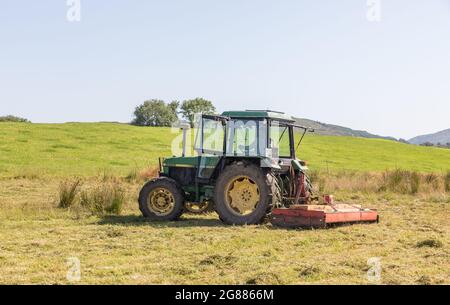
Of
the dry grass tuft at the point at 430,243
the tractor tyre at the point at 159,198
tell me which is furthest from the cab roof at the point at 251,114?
the dry grass tuft at the point at 430,243

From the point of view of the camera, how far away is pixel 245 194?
34.0ft

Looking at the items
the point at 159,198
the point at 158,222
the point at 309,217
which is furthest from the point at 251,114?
the point at 158,222

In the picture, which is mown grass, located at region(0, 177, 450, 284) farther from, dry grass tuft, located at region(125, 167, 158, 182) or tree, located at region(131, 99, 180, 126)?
tree, located at region(131, 99, 180, 126)

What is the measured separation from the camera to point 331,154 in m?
44.8

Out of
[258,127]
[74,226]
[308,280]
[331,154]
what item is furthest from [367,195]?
[331,154]

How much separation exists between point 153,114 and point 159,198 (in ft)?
183

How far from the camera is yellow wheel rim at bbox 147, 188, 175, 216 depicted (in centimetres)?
1093

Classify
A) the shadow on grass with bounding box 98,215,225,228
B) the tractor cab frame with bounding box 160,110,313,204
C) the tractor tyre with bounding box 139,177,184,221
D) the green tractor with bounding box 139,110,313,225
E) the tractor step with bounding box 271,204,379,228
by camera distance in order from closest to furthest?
1. the tractor step with bounding box 271,204,379,228
2. the shadow on grass with bounding box 98,215,225,228
3. the green tractor with bounding box 139,110,313,225
4. the tractor cab frame with bounding box 160,110,313,204
5. the tractor tyre with bounding box 139,177,184,221

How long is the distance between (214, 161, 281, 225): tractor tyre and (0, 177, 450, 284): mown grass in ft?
1.40

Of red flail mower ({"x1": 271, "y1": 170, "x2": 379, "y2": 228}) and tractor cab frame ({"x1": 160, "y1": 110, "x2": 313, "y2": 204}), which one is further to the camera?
tractor cab frame ({"x1": 160, "y1": 110, "x2": 313, "y2": 204})

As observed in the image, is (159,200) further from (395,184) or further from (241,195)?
(395,184)

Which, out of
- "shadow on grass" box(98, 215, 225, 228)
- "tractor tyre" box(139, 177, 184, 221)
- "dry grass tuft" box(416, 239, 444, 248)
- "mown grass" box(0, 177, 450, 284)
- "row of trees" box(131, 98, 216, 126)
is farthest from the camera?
"row of trees" box(131, 98, 216, 126)

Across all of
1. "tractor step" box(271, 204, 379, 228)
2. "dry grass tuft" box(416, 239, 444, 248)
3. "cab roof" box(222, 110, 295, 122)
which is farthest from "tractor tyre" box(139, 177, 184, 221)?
"dry grass tuft" box(416, 239, 444, 248)

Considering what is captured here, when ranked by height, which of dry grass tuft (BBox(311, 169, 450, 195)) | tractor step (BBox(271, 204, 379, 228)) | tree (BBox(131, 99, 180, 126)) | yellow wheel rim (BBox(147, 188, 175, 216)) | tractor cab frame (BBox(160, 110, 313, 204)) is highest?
tree (BBox(131, 99, 180, 126))
